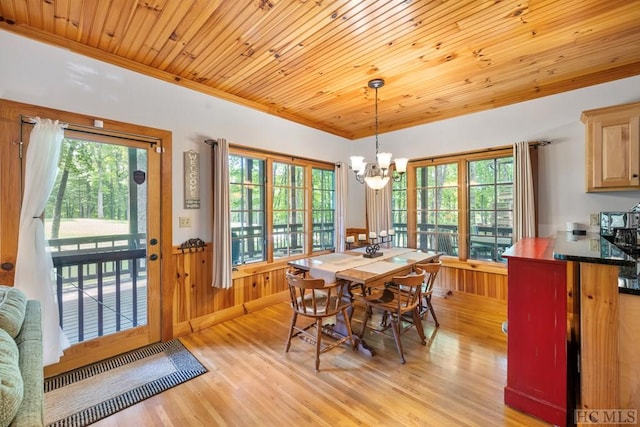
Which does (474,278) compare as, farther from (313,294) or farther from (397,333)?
(313,294)

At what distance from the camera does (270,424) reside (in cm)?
173

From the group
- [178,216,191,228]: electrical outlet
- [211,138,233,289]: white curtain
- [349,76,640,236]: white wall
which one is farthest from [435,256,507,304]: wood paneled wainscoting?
[178,216,191,228]: electrical outlet

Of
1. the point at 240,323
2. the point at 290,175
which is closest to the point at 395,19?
the point at 290,175

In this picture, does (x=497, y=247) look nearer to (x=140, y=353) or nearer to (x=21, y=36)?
(x=140, y=353)

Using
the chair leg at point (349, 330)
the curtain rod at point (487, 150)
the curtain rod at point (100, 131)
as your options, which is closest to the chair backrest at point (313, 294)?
the chair leg at point (349, 330)

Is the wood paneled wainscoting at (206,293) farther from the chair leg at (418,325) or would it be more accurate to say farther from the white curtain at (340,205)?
the chair leg at (418,325)

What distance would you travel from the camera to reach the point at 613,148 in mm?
2621

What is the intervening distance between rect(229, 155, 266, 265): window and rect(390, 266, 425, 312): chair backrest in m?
1.90

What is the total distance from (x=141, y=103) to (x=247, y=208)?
1.58 metres

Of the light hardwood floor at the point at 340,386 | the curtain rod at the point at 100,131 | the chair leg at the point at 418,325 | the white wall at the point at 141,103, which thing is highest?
the white wall at the point at 141,103

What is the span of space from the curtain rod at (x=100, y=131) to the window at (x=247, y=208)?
2.99 feet

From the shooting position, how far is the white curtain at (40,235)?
2.04 m

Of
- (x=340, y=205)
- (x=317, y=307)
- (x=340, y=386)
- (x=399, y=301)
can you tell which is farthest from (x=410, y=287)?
(x=340, y=205)

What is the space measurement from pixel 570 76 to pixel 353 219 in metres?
3.43
